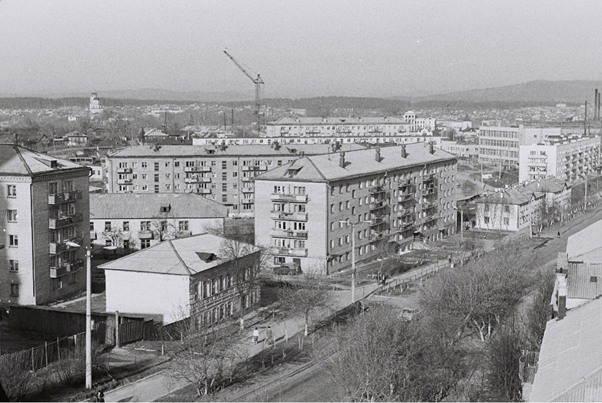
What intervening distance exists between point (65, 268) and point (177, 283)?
8925 mm

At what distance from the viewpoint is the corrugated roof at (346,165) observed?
48.3m

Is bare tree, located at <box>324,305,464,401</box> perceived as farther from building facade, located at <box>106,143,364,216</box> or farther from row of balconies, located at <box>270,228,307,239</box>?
building facade, located at <box>106,143,364,216</box>

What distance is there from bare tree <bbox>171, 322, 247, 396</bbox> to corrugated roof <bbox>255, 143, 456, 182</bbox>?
2165 centimetres

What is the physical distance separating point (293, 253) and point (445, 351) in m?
23.6

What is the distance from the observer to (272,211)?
48.8m

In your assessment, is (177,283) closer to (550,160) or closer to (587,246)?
(587,246)

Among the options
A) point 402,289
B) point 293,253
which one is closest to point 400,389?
Result: point 402,289

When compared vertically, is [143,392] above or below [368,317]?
below

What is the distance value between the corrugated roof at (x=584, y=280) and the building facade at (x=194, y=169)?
4319cm

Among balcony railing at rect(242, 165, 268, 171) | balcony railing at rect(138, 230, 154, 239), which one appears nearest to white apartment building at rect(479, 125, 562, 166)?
balcony railing at rect(242, 165, 268, 171)

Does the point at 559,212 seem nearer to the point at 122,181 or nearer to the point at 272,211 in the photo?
the point at 272,211

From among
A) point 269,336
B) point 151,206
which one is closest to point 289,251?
point 151,206

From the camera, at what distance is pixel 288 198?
48188 millimetres

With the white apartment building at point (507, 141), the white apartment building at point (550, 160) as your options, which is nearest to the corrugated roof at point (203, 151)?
the white apartment building at point (550, 160)
